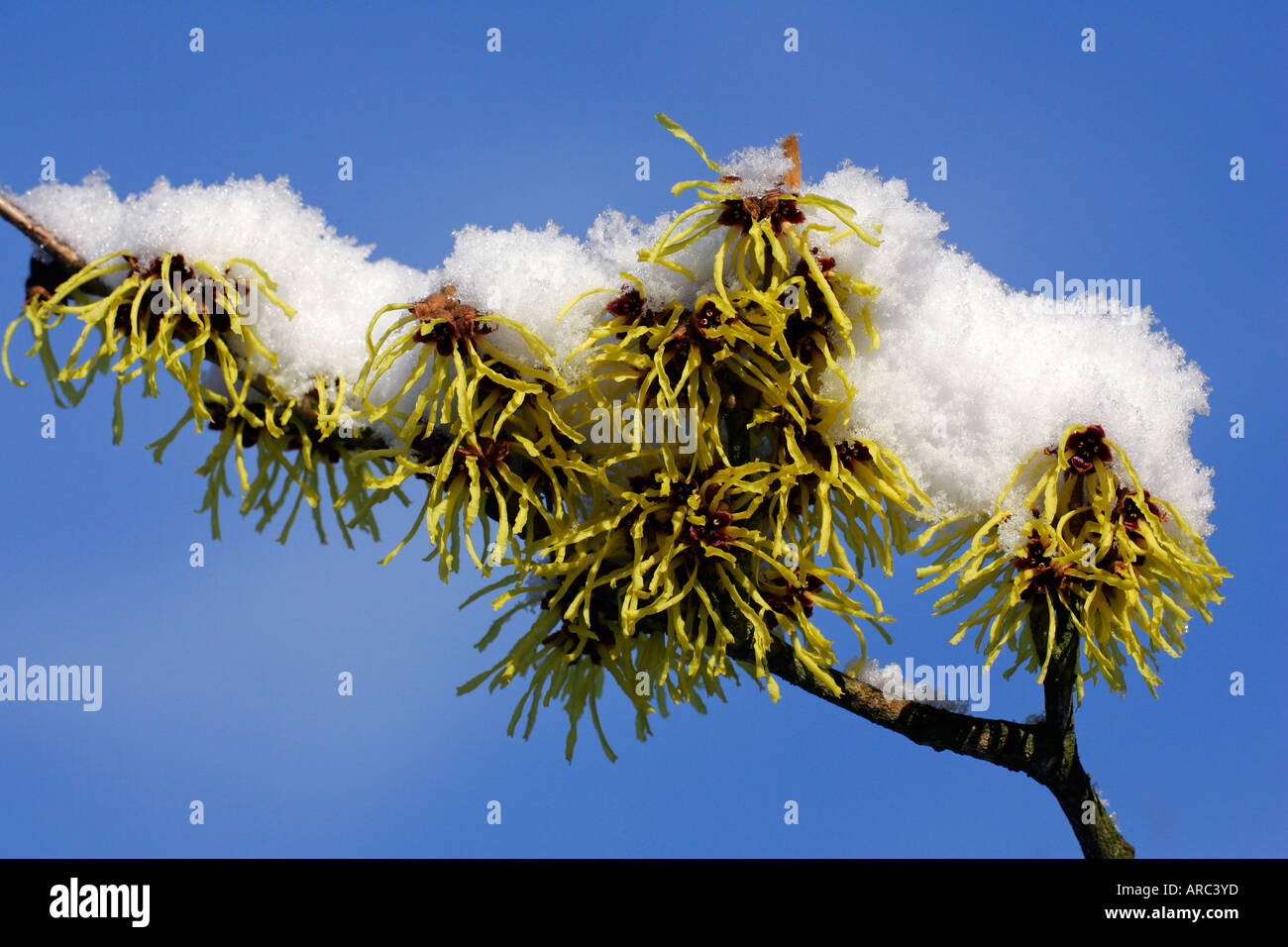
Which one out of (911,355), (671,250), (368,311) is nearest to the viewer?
(671,250)

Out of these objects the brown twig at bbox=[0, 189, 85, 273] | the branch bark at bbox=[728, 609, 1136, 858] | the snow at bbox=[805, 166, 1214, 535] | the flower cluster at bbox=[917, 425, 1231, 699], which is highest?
the brown twig at bbox=[0, 189, 85, 273]

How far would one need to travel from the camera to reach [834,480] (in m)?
3.84

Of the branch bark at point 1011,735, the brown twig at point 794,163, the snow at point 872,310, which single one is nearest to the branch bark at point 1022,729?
the branch bark at point 1011,735

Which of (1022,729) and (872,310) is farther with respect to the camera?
(1022,729)

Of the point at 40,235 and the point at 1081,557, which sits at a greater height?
the point at 40,235

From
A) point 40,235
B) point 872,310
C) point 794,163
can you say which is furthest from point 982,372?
point 40,235

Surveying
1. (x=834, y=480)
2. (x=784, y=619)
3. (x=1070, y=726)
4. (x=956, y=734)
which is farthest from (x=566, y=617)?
(x=1070, y=726)

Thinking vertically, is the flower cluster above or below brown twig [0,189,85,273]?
below

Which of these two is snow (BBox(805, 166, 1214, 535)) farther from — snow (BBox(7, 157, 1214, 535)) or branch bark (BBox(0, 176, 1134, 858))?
branch bark (BBox(0, 176, 1134, 858))

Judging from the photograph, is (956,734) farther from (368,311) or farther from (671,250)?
(368,311)

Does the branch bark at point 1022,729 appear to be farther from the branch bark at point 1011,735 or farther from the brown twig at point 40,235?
the brown twig at point 40,235

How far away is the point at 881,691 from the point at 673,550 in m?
1.20

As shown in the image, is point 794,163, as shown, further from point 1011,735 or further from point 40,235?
point 40,235

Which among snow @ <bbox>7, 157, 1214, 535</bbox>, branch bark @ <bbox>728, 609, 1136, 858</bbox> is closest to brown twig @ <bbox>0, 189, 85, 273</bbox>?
snow @ <bbox>7, 157, 1214, 535</bbox>
